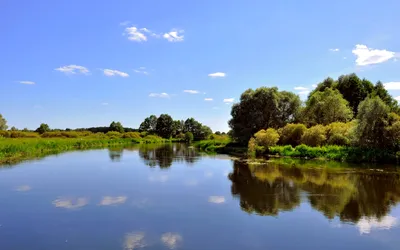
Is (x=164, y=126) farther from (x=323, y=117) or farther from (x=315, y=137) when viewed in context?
(x=315, y=137)

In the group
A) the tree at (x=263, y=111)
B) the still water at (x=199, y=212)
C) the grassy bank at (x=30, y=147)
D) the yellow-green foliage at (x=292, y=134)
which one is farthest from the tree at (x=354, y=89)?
the grassy bank at (x=30, y=147)

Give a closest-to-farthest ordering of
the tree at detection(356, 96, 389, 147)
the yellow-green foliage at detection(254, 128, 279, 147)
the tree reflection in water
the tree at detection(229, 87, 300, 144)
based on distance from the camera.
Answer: the tree reflection in water < the tree at detection(356, 96, 389, 147) < the yellow-green foliage at detection(254, 128, 279, 147) < the tree at detection(229, 87, 300, 144)

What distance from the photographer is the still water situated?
821cm

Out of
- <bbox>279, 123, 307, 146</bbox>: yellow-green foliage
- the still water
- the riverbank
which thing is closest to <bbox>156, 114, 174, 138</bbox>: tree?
<bbox>279, 123, 307, 146</bbox>: yellow-green foliage

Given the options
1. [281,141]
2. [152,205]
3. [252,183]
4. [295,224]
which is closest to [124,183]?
[152,205]

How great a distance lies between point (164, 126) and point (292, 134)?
76.8m

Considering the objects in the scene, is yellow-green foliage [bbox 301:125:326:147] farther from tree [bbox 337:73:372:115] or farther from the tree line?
tree [bbox 337:73:372:115]

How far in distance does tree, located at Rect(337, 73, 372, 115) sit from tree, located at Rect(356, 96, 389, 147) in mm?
20495

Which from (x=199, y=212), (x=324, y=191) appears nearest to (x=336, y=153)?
(x=324, y=191)

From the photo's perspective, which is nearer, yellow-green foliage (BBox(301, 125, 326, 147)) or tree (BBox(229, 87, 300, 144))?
yellow-green foliage (BBox(301, 125, 326, 147))

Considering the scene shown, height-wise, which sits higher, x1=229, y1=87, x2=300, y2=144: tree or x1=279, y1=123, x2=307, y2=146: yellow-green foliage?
x1=229, y1=87, x2=300, y2=144: tree

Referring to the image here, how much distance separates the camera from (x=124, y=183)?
680 inches

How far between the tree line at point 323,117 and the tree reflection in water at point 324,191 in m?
7.03

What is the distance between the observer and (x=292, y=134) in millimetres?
37531
